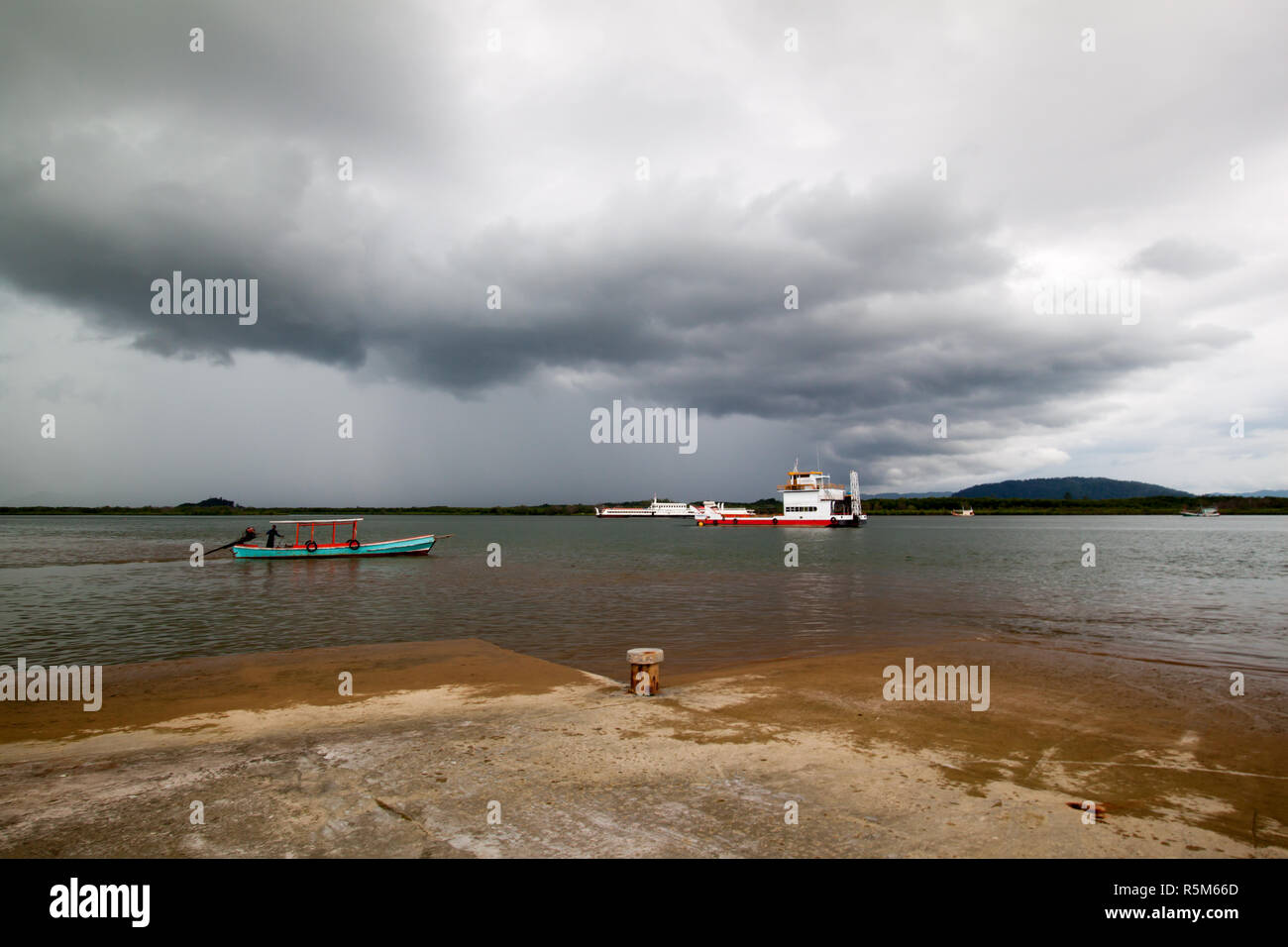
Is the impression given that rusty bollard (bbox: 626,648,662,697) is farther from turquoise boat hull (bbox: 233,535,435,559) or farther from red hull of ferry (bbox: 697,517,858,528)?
red hull of ferry (bbox: 697,517,858,528)

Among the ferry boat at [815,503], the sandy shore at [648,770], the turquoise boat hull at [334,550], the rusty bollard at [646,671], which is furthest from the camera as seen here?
the ferry boat at [815,503]

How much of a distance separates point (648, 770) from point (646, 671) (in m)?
3.66

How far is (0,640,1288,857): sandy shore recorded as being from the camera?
5.23 meters

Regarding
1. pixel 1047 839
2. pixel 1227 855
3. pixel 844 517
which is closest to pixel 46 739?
pixel 1047 839

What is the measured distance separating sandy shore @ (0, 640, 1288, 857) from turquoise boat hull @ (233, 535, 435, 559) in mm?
35497

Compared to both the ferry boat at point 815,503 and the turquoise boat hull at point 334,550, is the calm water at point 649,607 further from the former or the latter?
the ferry boat at point 815,503

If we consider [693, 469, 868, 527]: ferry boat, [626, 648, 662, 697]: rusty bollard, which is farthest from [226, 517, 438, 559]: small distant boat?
Answer: [693, 469, 868, 527]: ferry boat

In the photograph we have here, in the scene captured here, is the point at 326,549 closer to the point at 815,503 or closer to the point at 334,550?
the point at 334,550

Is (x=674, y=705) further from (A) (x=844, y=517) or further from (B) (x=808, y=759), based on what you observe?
(A) (x=844, y=517)

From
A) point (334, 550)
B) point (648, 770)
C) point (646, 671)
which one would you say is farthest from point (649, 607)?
point (334, 550)

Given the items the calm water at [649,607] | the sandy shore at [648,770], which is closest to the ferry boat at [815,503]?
the calm water at [649,607]

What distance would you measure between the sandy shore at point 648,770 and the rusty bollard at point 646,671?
1.23ft

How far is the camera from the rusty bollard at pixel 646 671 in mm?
10478

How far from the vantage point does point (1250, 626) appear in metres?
18.9
